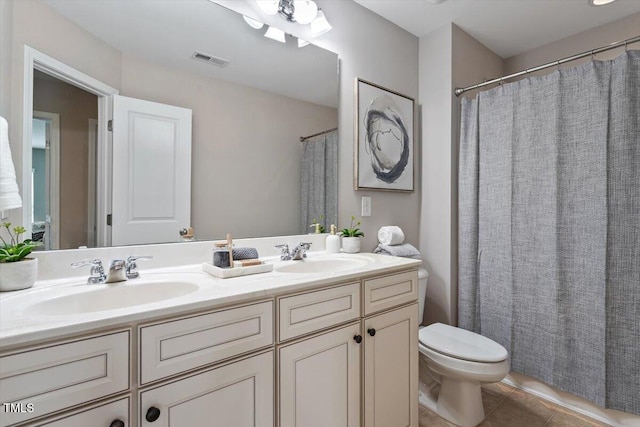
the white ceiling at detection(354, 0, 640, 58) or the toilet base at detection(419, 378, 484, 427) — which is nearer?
the toilet base at detection(419, 378, 484, 427)

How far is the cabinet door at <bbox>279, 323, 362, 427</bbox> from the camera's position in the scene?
3.37 ft

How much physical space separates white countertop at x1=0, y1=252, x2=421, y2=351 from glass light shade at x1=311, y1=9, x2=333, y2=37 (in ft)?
4.32

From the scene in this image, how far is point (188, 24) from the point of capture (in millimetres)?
1346

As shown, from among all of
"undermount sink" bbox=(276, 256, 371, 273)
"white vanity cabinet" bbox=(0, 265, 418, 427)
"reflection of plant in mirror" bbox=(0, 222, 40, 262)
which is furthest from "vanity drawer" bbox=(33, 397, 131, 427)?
"undermount sink" bbox=(276, 256, 371, 273)

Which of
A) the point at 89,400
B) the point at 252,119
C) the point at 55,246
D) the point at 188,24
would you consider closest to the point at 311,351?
the point at 89,400

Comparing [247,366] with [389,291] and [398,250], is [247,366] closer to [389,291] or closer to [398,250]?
[389,291]

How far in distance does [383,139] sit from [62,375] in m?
1.85

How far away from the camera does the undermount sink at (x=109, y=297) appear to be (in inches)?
34.8

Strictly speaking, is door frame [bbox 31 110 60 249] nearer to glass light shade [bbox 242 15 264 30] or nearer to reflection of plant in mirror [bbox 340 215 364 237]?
glass light shade [bbox 242 15 264 30]

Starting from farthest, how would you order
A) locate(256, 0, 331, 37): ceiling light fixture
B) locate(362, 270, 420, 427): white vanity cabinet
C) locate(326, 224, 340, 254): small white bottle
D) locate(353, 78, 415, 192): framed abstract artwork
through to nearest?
locate(353, 78, 415, 192): framed abstract artwork, locate(326, 224, 340, 254): small white bottle, locate(256, 0, 331, 37): ceiling light fixture, locate(362, 270, 420, 427): white vanity cabinet

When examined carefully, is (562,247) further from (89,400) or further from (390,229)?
(89,400)

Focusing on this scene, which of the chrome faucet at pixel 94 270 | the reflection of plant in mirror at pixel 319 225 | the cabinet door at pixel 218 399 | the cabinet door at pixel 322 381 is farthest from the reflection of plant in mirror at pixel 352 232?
the chrome faucet at pixel 94 270

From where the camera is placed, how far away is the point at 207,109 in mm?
1392

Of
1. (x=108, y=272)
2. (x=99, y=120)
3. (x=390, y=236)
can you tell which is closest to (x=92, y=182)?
(x=99, y=120)
